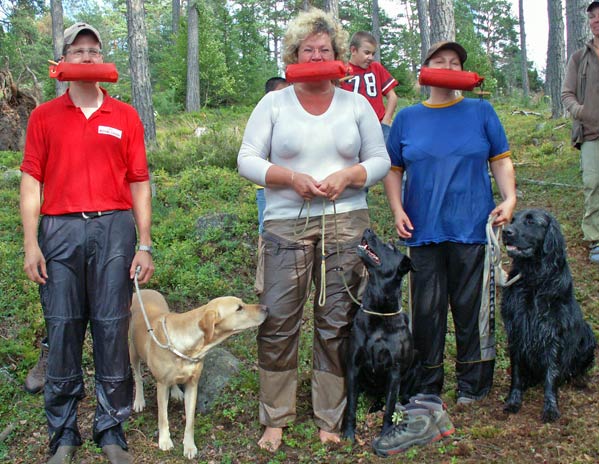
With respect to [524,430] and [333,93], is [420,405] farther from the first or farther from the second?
[333,93]

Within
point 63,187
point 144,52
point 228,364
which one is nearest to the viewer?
point 63,187

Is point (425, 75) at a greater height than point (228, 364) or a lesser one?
greater

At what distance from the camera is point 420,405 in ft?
12.3

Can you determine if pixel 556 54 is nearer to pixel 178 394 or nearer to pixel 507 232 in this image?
pixel 507 232

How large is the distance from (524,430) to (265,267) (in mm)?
1942

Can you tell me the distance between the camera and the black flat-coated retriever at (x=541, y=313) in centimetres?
374

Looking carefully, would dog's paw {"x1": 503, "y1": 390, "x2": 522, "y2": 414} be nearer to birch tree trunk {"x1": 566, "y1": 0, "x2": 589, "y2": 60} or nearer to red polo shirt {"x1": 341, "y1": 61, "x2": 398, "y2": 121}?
red polo shirt {"x1": 341, "y1": 61, "x2": 398, "y2": 121}

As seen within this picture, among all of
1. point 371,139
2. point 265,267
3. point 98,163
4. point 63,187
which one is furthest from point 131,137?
point 371,139

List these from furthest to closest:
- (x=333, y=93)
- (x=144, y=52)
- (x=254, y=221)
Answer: (x=144, y=52), (x=254, y=221), (x=333, y=93)

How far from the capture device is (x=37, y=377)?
4633mm

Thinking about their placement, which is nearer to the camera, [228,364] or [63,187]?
[63,187]

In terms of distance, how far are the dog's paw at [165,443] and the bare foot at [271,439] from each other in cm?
61

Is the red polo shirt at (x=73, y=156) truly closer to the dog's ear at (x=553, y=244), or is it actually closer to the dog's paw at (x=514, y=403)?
the dog's ear at (x=553, y=244)

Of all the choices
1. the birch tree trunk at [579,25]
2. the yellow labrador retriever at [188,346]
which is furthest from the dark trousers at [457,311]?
the birch tree trunk at [579,25]
